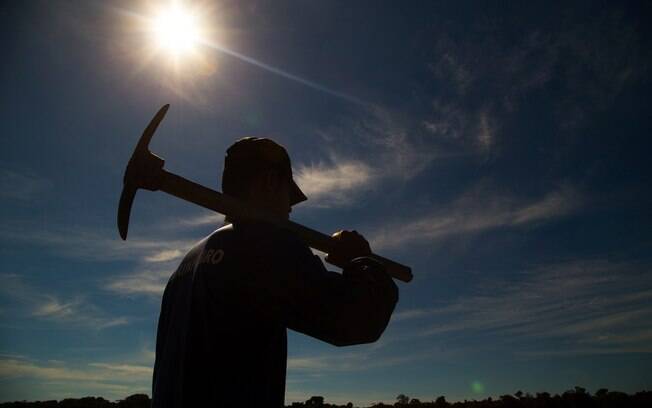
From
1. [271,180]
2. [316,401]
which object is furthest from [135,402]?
[271,180]

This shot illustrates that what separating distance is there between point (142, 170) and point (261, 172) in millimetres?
1524

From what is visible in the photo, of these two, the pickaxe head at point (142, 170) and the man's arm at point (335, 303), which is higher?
the pickaxe head at point (142, 170)

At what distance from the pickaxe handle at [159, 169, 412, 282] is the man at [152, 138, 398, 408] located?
14.8 inches

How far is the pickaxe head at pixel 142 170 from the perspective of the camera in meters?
3.96

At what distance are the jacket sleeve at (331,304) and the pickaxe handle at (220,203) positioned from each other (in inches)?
22.0

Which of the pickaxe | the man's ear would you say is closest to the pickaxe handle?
the pickaxe

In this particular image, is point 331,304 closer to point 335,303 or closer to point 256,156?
point 335,303

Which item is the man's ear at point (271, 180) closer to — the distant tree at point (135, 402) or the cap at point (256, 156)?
the cap at point (256, 156)

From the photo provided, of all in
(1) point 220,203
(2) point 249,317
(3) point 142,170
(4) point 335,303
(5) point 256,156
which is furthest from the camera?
(3) point 142,170

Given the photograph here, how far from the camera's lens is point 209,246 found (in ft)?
8.95

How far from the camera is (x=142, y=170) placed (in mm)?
3977

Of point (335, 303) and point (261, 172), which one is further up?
point (261, 172)

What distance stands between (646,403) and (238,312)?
740cm

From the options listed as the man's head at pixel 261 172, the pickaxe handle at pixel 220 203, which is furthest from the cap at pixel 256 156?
the pickaxe handle at pixel 220 203
